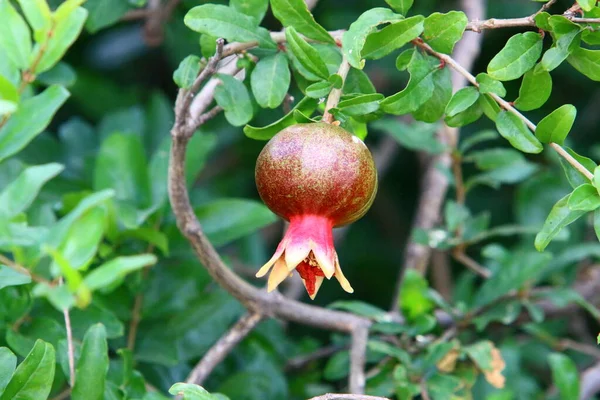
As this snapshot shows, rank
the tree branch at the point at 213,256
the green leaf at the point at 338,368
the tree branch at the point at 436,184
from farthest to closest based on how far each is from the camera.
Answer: the tree branch at the point at 436,184 < the green leaf at the point at 338,368 < the tree branch at the point at 213,256

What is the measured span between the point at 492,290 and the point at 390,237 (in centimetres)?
115

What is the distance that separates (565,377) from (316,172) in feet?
2.90

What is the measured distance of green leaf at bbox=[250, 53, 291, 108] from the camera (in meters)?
1.13

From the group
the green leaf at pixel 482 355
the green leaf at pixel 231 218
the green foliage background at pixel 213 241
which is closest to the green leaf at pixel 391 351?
the green foliage background at pixel 213 241

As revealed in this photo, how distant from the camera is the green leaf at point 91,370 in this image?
1.15 meters

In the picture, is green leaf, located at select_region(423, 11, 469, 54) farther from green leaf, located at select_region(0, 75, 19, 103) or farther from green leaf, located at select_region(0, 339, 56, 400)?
green leaf, located at select_region(0, 339, 56, 400)

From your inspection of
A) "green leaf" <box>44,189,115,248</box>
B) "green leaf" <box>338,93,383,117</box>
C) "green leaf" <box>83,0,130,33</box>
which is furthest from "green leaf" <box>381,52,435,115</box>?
"green leaf" <box>83,0,130,33</box>

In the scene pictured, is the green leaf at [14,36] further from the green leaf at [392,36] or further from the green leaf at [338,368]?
the green leaf at [338,368]

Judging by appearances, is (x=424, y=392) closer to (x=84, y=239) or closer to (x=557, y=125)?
(x=557, y=125)

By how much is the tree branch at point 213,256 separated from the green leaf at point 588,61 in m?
0.47

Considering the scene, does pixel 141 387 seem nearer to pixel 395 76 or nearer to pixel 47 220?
pixel 47 220

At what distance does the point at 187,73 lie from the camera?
113 cm

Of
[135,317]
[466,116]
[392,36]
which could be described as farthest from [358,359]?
[392,36]

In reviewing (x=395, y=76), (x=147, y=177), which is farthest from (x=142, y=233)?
(x=395, y=76)
